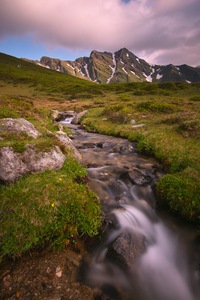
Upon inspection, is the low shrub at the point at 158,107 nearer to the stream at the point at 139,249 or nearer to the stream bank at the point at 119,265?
the stream at the point at 139,249

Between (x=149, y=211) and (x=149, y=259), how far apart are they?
234 cm

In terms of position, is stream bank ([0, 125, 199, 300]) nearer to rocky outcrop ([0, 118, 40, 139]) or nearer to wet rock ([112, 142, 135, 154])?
wet rock ([112, 142, 135, 154])

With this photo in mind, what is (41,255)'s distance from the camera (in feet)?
19.1

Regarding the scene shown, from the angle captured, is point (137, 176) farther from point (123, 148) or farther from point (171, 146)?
point (123, 148)

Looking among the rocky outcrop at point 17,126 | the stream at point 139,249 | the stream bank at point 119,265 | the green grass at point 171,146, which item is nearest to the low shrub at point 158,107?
the green grass at point 171,146

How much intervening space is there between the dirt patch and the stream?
1.61ft

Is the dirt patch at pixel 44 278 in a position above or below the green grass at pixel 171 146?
below

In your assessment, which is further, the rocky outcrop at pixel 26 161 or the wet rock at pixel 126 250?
the rocky outcrop at pixel 26 161

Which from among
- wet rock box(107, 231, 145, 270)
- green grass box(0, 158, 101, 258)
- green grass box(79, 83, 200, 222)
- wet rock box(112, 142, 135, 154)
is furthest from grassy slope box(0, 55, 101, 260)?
wet rock box(112, 142, 135, 154)

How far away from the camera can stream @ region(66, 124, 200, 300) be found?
18.9 ft

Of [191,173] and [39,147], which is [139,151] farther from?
[39,147]

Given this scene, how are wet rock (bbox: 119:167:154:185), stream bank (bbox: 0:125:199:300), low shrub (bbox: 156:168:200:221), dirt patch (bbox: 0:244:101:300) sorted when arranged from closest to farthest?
dirt patch (bbox: 0:244:101:300), stream bank (bbox: 0:125:199:300), low shrub (bbox: 156:168:200:221), wet rock (bbox: 119:167:154:185)

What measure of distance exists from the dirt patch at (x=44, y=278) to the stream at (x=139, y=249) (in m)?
0.49

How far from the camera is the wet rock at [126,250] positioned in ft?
20.5
